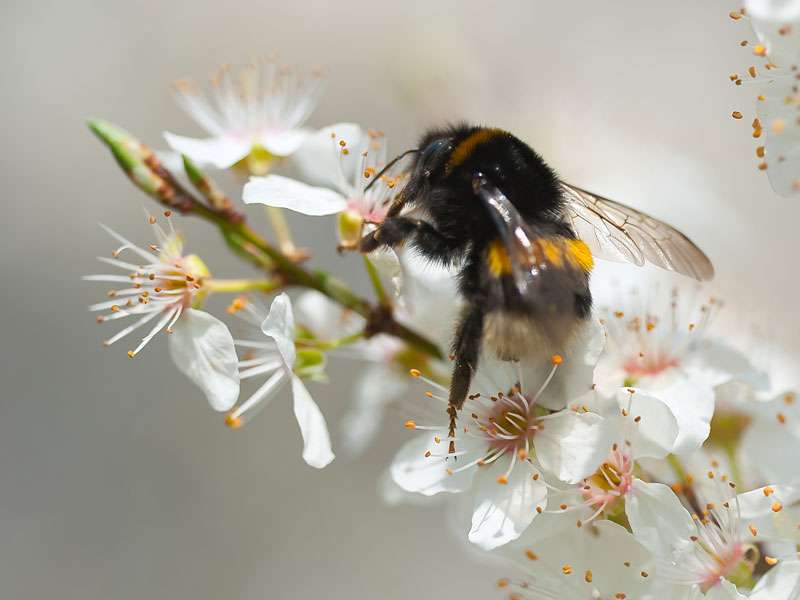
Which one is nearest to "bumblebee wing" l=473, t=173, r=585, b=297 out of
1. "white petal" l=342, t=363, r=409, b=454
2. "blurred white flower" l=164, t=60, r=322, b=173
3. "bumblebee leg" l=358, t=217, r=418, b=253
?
"bumblebee leg" l=358, t=217, r=418, b=253

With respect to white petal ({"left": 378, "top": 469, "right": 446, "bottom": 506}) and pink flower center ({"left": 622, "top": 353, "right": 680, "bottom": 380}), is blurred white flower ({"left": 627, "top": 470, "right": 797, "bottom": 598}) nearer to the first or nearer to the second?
pink flower center ({"left": 622, "top": 353, "right": 680, "bottom": 380})

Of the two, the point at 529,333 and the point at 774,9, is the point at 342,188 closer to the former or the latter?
the point at 529,333

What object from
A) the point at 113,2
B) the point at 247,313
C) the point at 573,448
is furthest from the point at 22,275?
the point at 573,448

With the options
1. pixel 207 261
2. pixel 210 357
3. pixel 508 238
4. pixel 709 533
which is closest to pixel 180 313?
pixel 210 357

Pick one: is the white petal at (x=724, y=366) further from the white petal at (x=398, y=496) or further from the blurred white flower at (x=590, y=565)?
the white petal at (x=398, y=496)

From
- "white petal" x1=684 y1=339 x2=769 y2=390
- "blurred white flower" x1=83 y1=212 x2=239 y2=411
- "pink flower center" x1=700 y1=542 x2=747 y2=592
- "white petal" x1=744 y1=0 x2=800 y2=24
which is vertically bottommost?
"blurred white flower" x1=83 y1=212 x2=239 y2=411

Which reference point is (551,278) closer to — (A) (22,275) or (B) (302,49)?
(A) (22,275)

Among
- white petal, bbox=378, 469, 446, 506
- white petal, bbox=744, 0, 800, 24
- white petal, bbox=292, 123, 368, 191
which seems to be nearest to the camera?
white petal, bbox=744, 0, 800, 24
